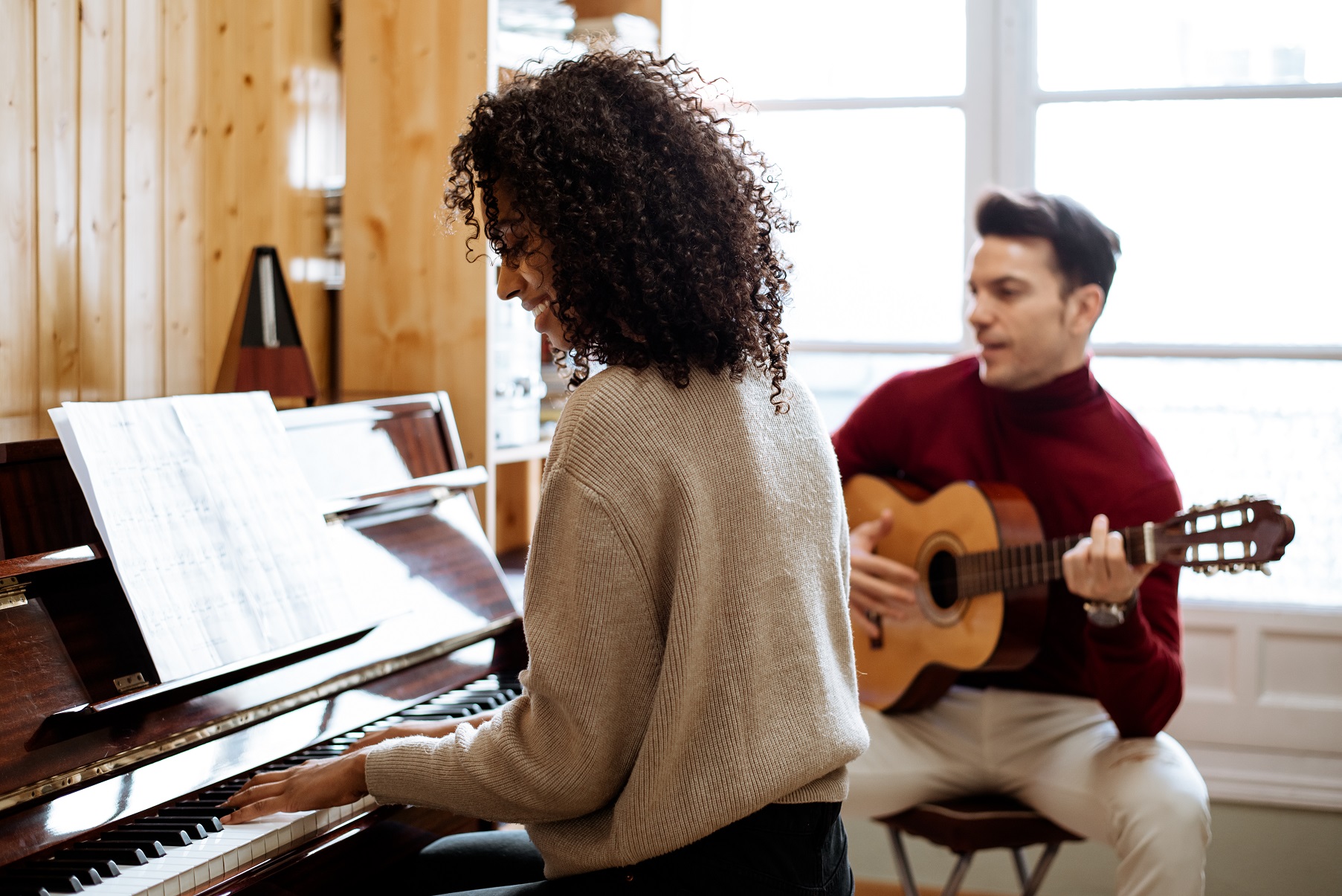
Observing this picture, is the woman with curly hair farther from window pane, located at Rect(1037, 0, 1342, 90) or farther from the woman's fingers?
window pane, located at Rect(1037, 0, 1342, 90)

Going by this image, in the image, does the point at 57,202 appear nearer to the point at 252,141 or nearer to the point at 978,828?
the point at 252,141

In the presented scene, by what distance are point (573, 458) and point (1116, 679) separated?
4.06 feet

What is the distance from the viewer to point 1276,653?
7.93 ft

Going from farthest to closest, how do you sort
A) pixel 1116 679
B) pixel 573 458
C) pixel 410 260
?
1. pixel 410 260
2. pixel 1116 679
3. pixel 573 458

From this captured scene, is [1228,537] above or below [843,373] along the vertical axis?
below

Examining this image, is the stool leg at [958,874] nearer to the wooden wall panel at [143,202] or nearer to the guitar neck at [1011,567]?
the guitar neck at [1011,567]

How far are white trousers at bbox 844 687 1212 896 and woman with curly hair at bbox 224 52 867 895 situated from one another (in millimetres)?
836

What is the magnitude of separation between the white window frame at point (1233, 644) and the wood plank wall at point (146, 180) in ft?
4.68

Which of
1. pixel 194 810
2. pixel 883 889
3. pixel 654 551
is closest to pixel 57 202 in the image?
pixel 194 810

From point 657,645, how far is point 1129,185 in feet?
6.45

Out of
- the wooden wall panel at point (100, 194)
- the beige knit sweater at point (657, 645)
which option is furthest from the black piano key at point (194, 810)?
the wooden wall panel at point (100, 194)

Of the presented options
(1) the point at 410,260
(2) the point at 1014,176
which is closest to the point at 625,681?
(1) the point at 410,260

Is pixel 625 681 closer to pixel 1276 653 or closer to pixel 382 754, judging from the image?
pixel 382 754

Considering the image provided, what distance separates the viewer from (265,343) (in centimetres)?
177
